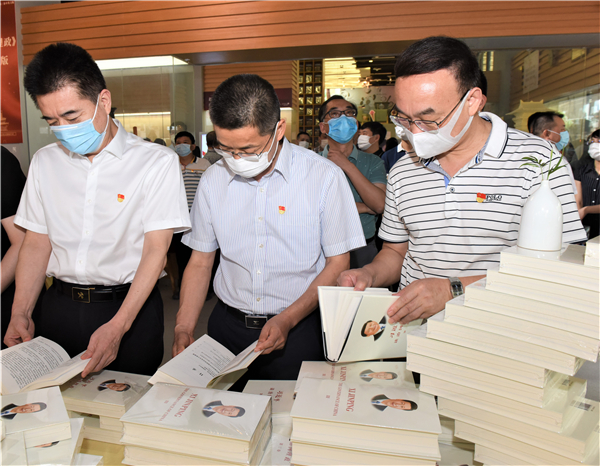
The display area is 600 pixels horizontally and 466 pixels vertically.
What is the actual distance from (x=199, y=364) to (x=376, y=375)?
54 cm

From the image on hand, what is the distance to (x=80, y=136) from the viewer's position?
1628 millimetres

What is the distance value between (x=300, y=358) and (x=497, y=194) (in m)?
0.99

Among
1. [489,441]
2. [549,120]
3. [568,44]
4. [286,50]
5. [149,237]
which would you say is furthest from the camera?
[286,50]

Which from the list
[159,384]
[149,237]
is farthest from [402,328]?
[149,237]

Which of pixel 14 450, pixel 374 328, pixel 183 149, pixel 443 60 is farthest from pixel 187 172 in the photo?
pixel 14 450

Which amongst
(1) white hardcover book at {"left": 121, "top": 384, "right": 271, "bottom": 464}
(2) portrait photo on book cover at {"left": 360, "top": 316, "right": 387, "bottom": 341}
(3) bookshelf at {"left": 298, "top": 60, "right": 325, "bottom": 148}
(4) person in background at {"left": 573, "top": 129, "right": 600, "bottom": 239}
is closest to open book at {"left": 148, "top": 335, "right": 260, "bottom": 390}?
(1) white hardcover book at {"left": 121, "top": 384, "right": 271, "bottom": 464}

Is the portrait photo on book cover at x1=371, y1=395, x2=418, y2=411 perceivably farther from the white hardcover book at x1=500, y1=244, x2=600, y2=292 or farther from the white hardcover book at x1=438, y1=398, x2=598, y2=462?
the white hardcover book at x1=500, y1=244, x2=600, y2=292

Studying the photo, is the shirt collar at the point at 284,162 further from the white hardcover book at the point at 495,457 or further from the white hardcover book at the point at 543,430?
the white hardcover book at the point at 495,457

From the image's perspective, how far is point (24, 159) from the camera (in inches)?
318

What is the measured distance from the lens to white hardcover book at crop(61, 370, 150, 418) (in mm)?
1196

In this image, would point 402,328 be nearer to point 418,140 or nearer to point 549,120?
point 418,140

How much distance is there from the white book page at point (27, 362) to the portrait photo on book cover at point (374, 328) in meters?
0.99

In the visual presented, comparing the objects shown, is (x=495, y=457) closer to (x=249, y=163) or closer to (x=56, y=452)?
(x=56, y=452)

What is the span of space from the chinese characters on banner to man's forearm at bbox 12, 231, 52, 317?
736 centimetres
